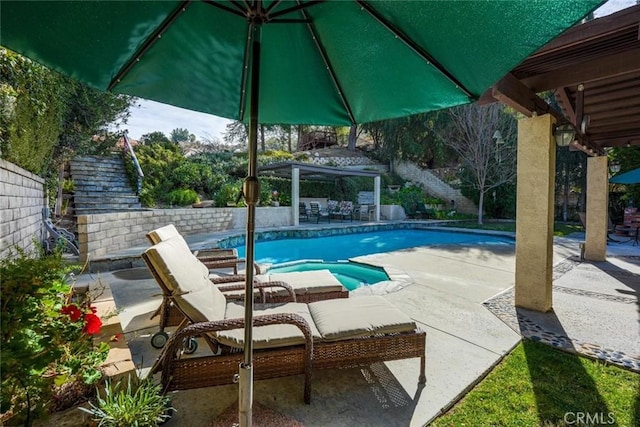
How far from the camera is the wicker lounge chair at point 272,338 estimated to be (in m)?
1.79

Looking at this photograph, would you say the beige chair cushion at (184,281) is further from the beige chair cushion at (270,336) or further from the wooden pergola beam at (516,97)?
the wooden pergola beam at (516,97)

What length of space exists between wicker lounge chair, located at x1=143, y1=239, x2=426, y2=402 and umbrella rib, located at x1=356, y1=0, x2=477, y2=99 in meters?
1.62

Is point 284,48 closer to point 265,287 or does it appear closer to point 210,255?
point 265,287

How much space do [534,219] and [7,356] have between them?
467 cm

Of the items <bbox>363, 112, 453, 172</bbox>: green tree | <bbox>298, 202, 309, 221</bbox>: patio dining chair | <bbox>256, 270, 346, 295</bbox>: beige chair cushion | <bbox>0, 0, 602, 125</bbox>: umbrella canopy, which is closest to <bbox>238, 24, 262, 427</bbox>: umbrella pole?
<bbox>0, 0, 602, 125</bbox>: umbrella canopy

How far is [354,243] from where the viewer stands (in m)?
11.1

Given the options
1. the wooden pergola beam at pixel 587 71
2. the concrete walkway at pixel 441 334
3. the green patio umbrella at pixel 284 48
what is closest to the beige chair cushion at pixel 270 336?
the concrete walkway at pixel 441 334

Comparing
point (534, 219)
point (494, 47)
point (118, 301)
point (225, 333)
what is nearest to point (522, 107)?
point (534, 219)

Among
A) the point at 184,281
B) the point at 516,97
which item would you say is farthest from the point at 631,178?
the point at 184,281

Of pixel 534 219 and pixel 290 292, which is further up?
pixel 534 219

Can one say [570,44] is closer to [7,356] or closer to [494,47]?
[494,47]

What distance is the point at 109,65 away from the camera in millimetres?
1649

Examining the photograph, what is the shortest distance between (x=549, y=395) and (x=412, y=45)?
8.23 ft

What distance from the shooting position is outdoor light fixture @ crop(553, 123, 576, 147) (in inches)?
141
